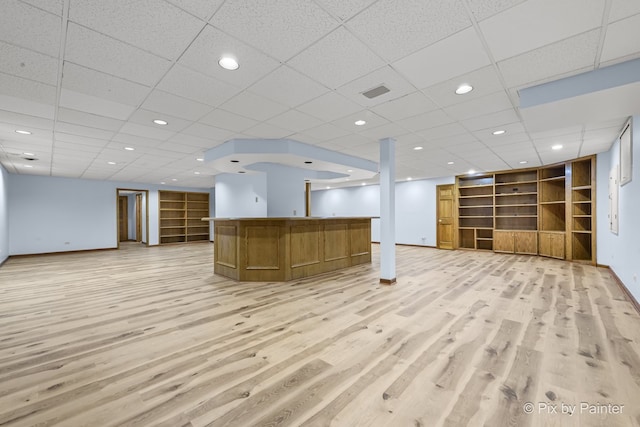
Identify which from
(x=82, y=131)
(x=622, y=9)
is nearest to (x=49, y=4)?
(x=82, y=131)

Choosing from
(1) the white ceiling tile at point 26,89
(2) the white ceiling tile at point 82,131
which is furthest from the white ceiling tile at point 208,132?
→ (1) the white ceiling tile at point 26,89

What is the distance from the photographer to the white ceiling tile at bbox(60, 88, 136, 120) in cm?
329

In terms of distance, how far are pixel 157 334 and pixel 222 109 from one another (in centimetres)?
287

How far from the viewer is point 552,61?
8.68 feet

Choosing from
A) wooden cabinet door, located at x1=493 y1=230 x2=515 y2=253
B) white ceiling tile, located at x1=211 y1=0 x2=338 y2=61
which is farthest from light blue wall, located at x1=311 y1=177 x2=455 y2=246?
white ceiling tile, located at x1=211 y1=0 x2=338 y2=61

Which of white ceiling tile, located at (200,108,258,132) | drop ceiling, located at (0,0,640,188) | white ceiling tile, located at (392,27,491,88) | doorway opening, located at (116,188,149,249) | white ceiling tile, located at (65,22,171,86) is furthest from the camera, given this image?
doorway opening, located at (116,188,149,249)

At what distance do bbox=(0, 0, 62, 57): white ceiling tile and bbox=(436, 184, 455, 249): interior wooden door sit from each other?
413 inches

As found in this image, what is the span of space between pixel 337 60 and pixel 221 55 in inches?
42.4

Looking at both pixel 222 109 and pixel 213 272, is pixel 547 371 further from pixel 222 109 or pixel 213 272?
pixel 213 272

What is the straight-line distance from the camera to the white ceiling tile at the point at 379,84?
9.55ft

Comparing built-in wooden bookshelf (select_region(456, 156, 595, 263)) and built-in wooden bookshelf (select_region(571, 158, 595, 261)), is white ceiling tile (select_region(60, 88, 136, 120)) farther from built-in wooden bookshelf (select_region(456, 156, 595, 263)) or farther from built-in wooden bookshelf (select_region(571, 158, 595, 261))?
built-in wooden bookshelf (select_region(571, 158, 595, 261))

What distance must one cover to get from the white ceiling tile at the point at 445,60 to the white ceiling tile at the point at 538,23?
125 millimetres

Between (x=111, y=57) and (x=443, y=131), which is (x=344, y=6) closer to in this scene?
(x=111, y=57)

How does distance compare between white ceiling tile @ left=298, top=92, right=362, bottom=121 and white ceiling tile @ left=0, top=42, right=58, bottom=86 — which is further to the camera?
white ceiling tile @ left=298, top=92, right=362, bottom=121
